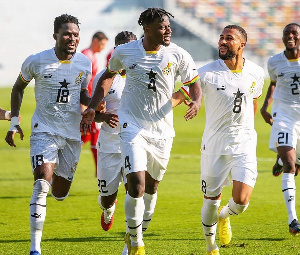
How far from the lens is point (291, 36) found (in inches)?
386

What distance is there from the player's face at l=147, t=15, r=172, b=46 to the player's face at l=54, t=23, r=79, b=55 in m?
1.01

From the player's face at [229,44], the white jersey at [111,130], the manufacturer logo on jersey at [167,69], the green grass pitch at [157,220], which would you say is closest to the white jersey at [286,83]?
the green grass pitch at [157,220]

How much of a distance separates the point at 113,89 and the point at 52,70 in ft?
3.47

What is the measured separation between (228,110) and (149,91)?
917 mm

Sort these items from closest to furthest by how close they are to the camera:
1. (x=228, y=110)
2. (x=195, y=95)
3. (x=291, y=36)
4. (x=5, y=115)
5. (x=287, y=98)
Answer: (x=195, y=95) < (x=228, y=110) < (x=5, y=115) < (x=291, y=36) < (x=287, y=98)

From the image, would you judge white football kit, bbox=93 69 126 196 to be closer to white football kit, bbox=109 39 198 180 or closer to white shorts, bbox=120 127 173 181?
white shorts, bbox=120 127 173 181

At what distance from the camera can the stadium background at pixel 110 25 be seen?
151ft

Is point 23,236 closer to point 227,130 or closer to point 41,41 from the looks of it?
point 227,130

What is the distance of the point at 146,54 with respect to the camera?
299 inches

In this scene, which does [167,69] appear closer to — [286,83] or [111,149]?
[111,149]

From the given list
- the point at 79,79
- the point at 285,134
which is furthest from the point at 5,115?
the point at 285,134

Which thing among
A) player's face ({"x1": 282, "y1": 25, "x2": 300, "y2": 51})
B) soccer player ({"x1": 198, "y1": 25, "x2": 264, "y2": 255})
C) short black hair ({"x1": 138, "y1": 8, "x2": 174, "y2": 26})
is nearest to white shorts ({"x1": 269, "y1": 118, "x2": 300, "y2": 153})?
player's face ({"x1": 282, "y1": 25, "x2": 300, "y2": 51})

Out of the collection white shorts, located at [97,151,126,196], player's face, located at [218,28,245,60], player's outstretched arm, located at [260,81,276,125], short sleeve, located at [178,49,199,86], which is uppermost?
player's face, located at [218,28,245,60]

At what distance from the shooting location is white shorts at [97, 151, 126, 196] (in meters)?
9.00
